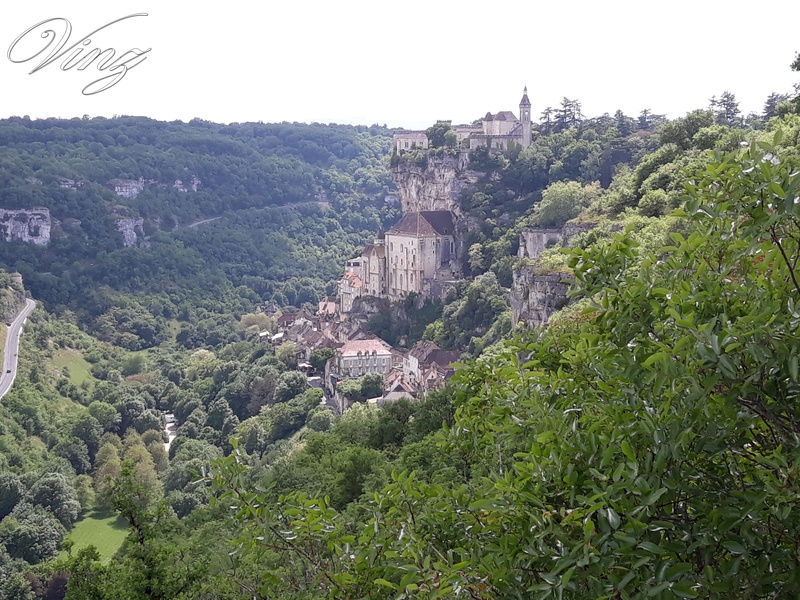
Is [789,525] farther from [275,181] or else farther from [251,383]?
[275,181]

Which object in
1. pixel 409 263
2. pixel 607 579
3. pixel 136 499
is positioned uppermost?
pixel 607 579

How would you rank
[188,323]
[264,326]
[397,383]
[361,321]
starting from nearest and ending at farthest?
1. [397,383]
2. [361,321]
3. [264,326]
4. [188,323]

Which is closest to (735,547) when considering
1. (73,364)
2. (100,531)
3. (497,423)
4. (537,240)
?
(497,423)

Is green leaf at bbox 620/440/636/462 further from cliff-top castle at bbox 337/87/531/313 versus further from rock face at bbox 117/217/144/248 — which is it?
rock face at bbox 117/217/144/248

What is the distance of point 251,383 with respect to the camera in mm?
65250

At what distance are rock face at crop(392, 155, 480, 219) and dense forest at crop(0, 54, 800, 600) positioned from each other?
158 centimetres

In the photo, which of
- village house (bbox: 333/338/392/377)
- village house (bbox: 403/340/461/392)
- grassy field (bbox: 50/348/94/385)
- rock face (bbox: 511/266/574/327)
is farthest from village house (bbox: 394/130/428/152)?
rock face (bbox: 511/266/574/327)

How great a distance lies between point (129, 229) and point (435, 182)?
177 ft

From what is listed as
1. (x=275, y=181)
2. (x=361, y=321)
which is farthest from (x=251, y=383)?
(x=275, y=181)

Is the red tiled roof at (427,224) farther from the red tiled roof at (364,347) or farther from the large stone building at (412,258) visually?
the red tiled roof at (364,347)

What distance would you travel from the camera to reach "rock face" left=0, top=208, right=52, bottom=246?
3848 inches

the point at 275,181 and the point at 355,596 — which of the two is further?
the point at 275,181

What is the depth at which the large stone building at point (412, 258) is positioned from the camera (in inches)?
2549

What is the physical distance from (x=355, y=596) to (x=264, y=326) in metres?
84.3
